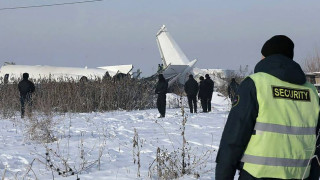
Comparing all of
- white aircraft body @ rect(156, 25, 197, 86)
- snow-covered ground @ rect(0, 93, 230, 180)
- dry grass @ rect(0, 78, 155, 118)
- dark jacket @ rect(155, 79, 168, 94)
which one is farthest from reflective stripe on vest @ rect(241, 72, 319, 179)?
white aircraft body @ rect(156, 25, 197, 86)

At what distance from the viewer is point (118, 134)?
11.7m

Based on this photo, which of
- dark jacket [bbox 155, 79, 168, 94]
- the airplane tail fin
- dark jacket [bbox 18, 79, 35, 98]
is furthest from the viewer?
the airplane tail fin

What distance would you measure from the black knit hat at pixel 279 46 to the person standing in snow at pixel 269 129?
49mm

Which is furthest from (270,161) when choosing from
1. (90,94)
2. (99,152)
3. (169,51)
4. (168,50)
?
(168,50)

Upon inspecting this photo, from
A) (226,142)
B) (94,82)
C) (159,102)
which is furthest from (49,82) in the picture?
(226,142)

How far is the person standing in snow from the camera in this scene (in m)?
2.74

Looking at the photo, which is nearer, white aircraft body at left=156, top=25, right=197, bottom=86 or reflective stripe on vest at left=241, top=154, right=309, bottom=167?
reflective stripe on vest at left=241, top=154, right=309, bottom=167

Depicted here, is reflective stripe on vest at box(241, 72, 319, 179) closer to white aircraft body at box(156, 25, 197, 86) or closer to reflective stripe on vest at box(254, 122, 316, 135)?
reflective stripe on vest at box(254, 122, 316, 135)

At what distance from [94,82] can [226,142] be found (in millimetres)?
20518

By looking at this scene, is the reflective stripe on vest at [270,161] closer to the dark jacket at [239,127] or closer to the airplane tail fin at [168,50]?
the dark jacket at [239,127]

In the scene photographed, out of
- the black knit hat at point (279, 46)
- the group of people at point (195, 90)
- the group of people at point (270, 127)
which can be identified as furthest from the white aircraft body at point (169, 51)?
the group of people at point (270, 127)

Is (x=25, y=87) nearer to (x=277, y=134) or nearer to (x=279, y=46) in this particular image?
(x=279, y=46)

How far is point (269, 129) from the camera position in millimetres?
2756

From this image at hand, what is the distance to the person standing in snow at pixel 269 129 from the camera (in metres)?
2.74
